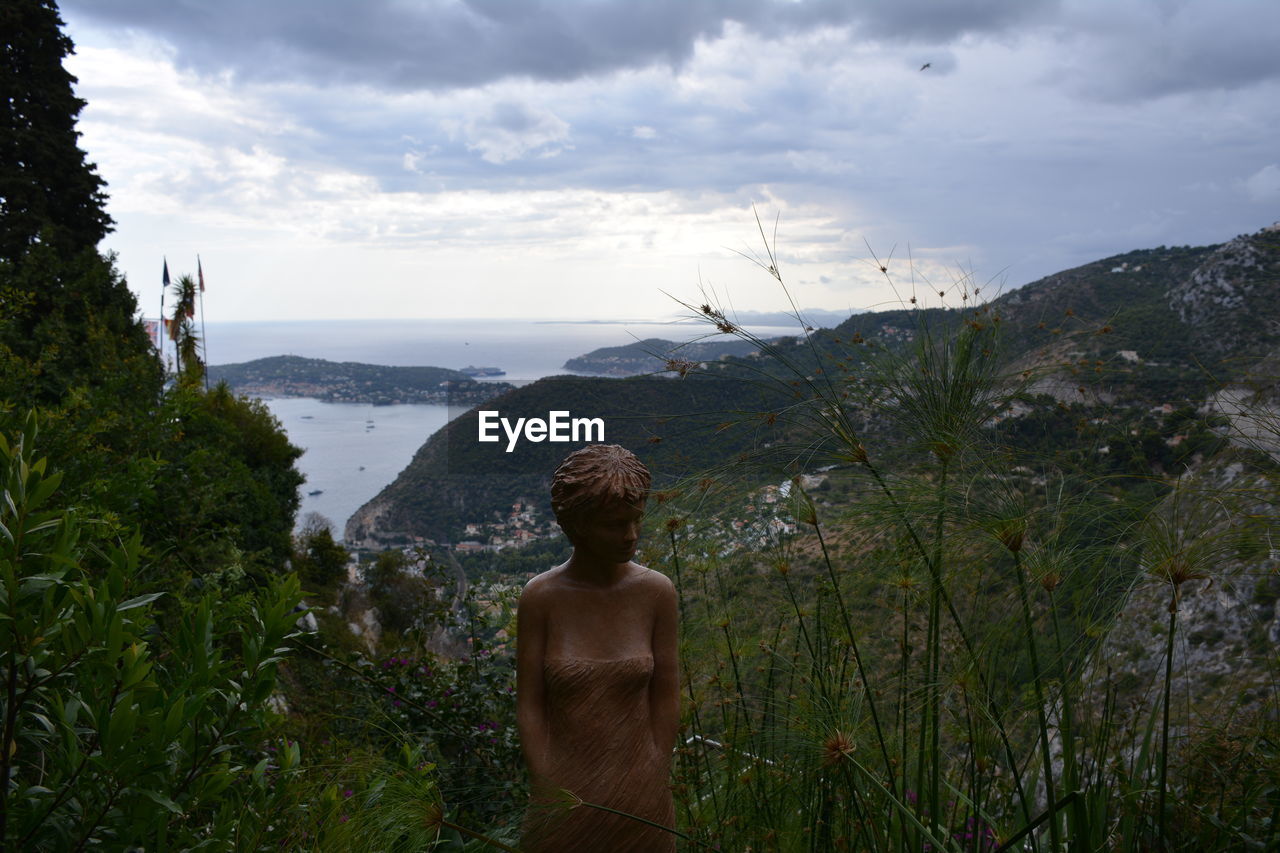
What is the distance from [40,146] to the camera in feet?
41.0

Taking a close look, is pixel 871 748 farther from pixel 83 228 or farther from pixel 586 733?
pixel 83 228

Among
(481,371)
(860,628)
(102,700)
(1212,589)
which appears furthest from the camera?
(481,371)

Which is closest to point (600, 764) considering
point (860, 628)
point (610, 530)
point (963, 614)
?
point (610, 530)

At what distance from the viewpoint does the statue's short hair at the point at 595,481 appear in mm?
2014

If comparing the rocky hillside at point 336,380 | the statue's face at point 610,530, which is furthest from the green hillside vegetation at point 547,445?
the rocky hillside at point 336,380

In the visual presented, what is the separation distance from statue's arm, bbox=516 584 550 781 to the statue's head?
0.21m

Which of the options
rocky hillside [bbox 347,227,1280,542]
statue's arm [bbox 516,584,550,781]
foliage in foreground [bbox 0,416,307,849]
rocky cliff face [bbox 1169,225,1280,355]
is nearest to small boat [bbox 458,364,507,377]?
rocky hillside [bbox 347,227,1280,542]

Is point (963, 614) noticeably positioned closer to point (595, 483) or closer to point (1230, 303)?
point (595, 483)

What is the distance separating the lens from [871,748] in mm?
2266

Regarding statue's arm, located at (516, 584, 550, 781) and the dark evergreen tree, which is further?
the dark evergreen tree

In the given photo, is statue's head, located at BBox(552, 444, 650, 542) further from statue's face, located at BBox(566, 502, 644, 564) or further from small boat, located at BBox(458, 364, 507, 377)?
small boat, located at BBox(458, 364, 507, 377)

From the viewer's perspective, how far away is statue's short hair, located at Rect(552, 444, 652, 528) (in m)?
2.01

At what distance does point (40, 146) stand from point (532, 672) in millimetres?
14583

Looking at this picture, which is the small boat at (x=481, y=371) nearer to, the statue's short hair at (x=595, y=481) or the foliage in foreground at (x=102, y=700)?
the statue's short hair at (x=595, y=481)
